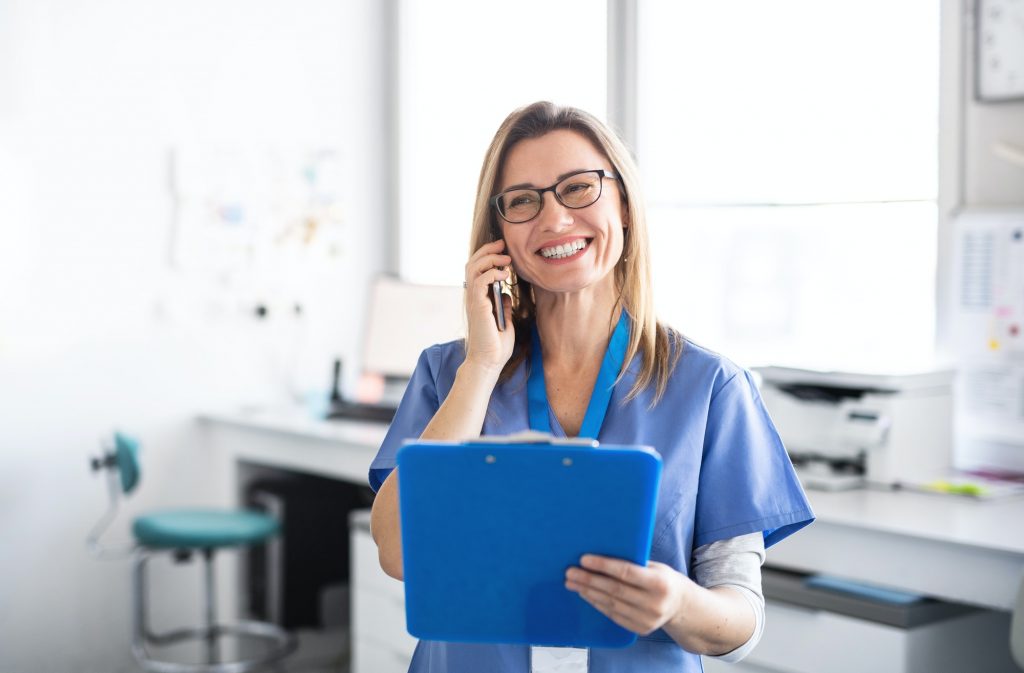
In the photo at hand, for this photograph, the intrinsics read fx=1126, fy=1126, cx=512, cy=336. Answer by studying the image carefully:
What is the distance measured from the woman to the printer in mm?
1166

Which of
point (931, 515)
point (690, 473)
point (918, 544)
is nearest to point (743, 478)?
point (690, 473)

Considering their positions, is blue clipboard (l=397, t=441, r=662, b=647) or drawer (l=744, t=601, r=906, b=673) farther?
drawer (l=744, t=601, r=906, b=673)

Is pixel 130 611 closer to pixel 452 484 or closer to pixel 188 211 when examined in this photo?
pixel 188 211

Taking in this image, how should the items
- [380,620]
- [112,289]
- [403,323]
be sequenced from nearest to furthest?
[380,620]
[112,289]
[403,323]

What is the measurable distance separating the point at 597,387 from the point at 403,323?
2461mm

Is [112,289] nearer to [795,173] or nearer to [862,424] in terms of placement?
[795,173]

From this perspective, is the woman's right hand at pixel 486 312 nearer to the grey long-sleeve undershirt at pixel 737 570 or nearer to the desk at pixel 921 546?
the grey long-sleeve undershirt at pixel 737 570

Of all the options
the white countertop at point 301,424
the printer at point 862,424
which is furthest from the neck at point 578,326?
the white countertop at point 301,424

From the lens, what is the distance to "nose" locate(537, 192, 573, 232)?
1447 millimetres

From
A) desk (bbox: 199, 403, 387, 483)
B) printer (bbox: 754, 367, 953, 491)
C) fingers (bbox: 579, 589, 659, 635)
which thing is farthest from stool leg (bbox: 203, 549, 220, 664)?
fingers (bbox: 579, 589, 659, 635)

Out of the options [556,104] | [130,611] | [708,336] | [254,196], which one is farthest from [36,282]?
[556,104]

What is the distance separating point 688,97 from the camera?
11.6 feet

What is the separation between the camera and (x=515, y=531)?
1.16 m

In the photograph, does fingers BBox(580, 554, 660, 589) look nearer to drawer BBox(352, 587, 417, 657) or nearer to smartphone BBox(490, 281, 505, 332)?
smartphone BBox(490, 281, 505, 332)
